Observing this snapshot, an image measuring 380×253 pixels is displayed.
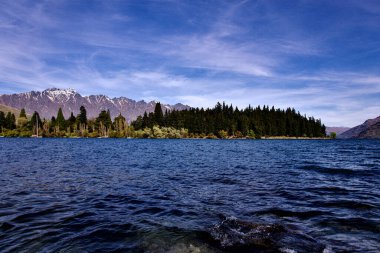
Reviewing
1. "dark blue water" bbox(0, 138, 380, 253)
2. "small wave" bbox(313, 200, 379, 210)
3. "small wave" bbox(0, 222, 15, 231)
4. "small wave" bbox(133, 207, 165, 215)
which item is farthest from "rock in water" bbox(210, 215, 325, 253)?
"small wave" bbox(0, 222, 15, 231)

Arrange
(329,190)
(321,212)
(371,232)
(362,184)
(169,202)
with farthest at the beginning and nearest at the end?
(362,184) < (329,190) < (169,202) < (321,212) < (371,232)

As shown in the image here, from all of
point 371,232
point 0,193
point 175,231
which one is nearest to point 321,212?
point 371,232

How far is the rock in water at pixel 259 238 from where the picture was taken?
10.8 meters

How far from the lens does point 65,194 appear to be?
20.4 meters

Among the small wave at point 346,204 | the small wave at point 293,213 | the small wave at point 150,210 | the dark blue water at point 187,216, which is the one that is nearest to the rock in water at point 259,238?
the dark blue water at point 187,216

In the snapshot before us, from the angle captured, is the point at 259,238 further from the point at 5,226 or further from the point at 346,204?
the point at 5,226

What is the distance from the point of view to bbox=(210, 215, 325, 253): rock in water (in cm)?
1075

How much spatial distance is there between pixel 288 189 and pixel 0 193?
2081cm

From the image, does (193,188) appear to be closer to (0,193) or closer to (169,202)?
(169,202)

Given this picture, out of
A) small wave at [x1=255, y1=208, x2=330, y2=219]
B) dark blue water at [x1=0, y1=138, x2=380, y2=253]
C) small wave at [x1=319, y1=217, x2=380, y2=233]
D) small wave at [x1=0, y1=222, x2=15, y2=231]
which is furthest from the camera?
small wave at [x1=255, y1=208, x2=330, y2=219]

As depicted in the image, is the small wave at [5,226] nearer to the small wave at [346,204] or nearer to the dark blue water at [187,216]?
the dark blue water at [187,216]

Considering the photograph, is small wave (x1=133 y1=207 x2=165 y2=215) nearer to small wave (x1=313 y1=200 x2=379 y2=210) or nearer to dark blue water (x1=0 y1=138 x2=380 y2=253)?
dark blue water (x1=0 y1=138 x2=380 y2=253)

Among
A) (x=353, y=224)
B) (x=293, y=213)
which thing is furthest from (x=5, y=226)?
(x=353, y=224)

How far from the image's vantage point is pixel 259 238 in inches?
462
